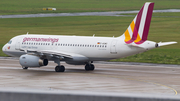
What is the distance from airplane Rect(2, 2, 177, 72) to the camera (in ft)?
124

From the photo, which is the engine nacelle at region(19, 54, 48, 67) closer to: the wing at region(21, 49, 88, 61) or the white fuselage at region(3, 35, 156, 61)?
the wing at region(21, 49, 88, 61)

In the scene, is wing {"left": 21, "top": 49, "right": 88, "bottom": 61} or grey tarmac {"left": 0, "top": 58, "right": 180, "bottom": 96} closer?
grey tarmac {"left": 0, "top": 58, "right": 180, "bottom": 96}

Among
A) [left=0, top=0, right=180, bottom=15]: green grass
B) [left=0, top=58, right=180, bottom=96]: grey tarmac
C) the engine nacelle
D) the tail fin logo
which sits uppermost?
[left=0, top=0, right=180, bottom=15]: green grass

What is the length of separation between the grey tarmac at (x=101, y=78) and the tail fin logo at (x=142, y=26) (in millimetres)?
3546

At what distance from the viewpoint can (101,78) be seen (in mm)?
34719

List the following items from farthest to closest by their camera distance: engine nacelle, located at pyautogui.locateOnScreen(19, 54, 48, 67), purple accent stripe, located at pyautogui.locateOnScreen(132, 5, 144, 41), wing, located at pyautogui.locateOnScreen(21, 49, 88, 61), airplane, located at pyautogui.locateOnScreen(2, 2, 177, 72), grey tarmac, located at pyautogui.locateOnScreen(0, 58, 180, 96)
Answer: purple accent stripe, located at pyautogui.locateOnScreen(132, 5, 144, 41) < wing, located at pyautogui.locateOnScreen(21, 49, 88, 61) < airplane, located at pyautogui.locateOnScreen(2, 2, 177, 72) < engine nacelle, located at pyautogui.locateOnScreen(19, 54, 48, 67) < grey tarmac, located at pyautogui.locateOnScreen(0, 58, 180, 96)

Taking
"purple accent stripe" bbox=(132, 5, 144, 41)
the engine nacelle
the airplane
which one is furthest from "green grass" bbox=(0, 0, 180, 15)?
"purple accent stripe" bbox=(132, 5, 144, 41)

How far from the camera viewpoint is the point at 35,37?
41906 mm

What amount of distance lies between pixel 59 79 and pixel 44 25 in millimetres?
65292

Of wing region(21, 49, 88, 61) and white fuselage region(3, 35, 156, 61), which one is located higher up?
white fuselage region(3, 35, 156, 61)

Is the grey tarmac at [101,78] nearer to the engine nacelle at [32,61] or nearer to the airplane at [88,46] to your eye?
the engine nacelle at [32,61]

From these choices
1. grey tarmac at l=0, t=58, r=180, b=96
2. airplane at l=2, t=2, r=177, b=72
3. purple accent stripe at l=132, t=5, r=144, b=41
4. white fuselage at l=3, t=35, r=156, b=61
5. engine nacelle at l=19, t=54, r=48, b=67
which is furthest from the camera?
purple accent stripe at l=132, t=5, r=144, b=41

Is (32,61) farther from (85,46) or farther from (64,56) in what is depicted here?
(85,46)

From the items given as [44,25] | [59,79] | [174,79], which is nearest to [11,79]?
[59,79]
